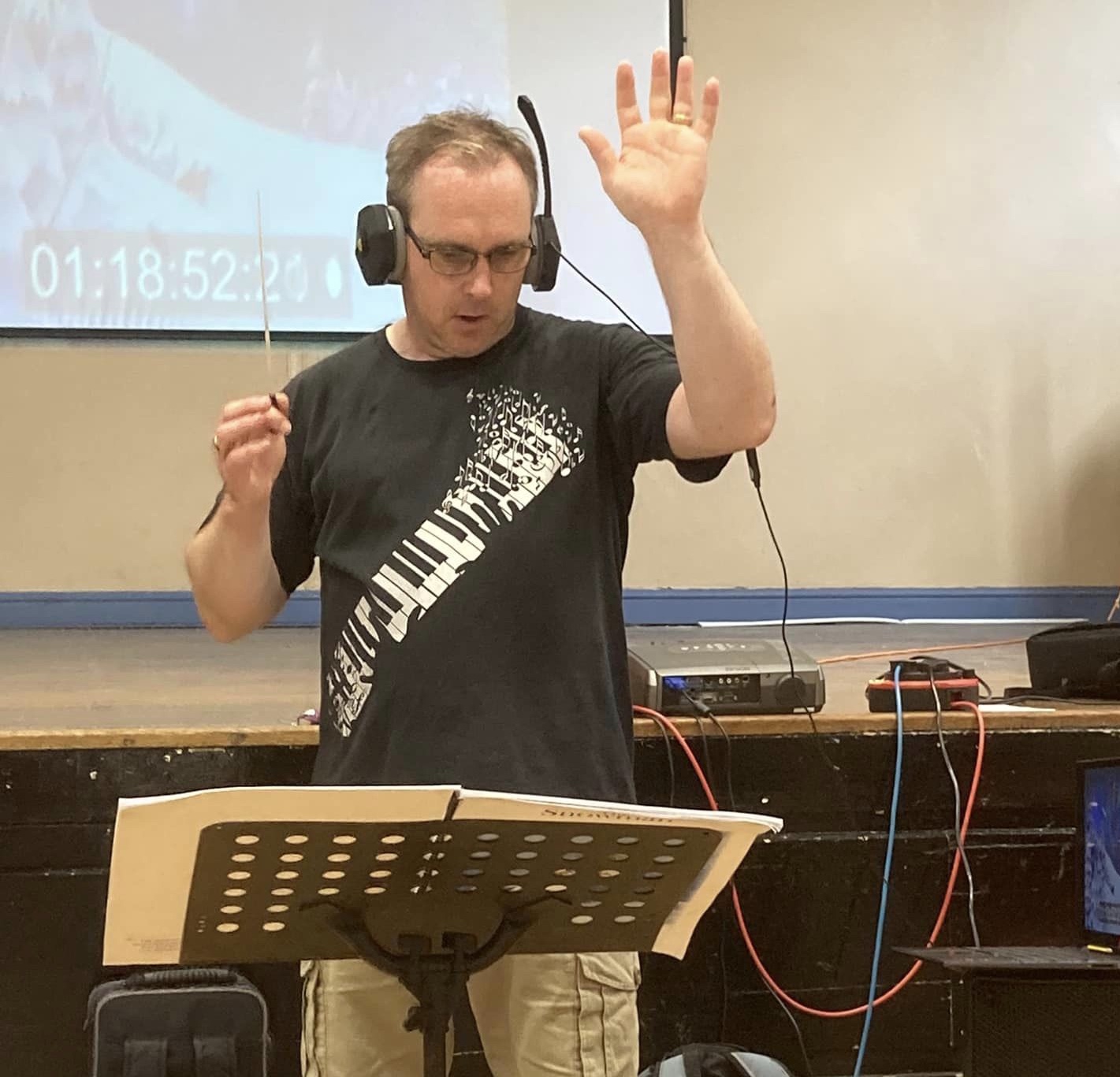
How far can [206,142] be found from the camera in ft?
11.1

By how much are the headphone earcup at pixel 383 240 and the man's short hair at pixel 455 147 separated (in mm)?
17

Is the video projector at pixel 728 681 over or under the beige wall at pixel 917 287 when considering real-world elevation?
under

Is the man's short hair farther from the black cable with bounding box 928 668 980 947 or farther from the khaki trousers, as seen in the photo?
the black cable with bounding box 928 668 980 947

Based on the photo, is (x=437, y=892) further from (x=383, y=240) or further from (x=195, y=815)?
(x=383, y=240)

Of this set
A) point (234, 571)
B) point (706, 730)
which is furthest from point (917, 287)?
point (234, 571)

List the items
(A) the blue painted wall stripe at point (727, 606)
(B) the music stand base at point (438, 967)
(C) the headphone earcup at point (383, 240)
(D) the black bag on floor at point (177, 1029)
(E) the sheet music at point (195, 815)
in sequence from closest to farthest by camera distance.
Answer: (E) the sheet music at point (195, 815) → (B) the music stand base at point (438, 967) → (C) the headphone earcup at point (383, 240) → (D) the black bag on floor at point (177, 1029) → (A) the blue painted wall stripe at point (727, 606)

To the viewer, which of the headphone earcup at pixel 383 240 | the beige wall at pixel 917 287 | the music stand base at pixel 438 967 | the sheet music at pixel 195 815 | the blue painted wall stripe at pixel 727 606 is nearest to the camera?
the sheet music at pixel 195 815

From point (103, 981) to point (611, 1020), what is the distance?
32.4 inches

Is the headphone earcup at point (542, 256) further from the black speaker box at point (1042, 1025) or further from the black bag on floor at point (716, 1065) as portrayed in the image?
the black bag on floor at point (716, 1065)

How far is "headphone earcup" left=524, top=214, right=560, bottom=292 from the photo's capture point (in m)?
1.39

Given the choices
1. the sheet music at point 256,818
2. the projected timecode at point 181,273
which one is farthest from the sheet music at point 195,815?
the projected timecode at point 181,273

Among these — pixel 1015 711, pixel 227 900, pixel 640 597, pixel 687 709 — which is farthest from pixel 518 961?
pixel 640 597

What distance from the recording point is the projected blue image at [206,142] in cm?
333

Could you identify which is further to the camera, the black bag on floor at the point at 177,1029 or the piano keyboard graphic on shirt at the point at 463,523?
the black bag on floor at the point at 177,1029
